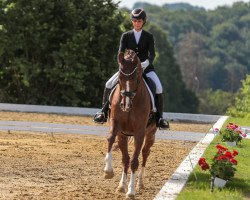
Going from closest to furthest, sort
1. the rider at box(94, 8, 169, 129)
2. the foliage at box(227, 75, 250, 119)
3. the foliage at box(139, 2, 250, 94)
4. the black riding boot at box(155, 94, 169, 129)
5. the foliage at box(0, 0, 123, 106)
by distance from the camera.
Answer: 1. the rider at box(94, 8, 169, 129)
2. the black riding boot at box(155, 94, 169, 129)
3. the foliage at box(0, 0, 123, 106)
4. the foliage at box(227, 75, 250, 119)
5. the foliage at box(139, 2, 250, 94)

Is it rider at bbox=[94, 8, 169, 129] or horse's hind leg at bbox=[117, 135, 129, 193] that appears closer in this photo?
horse's hind leg at bbox=[117, 135, 129, 193]

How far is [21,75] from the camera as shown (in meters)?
33.2

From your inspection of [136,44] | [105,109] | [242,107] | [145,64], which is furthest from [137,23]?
[242,107]

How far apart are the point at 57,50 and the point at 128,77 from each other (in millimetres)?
23312

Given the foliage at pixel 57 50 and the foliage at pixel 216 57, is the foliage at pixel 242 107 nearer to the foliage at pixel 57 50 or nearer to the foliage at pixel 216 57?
the foliage at pixel 57 50

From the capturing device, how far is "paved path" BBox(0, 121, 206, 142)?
19266mm

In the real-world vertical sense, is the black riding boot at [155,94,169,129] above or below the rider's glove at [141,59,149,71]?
below

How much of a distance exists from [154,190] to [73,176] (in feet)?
5.85

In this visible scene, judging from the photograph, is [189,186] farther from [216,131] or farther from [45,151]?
[216,131]

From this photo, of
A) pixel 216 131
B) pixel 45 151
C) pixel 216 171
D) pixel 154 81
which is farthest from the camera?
pixel 216 131

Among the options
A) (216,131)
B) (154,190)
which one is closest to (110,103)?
(154,190)

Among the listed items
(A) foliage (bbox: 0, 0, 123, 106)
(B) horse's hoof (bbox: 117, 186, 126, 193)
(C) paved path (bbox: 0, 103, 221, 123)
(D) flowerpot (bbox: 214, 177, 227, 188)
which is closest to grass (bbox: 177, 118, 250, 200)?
(D) flowerpot (bbox: 214, 177, 227, 188)

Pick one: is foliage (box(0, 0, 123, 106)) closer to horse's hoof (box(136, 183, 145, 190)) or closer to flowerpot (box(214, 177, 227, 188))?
horse's hoof (box(136, 183, 145, 190))

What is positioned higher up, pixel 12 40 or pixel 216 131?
pixel 12 40
